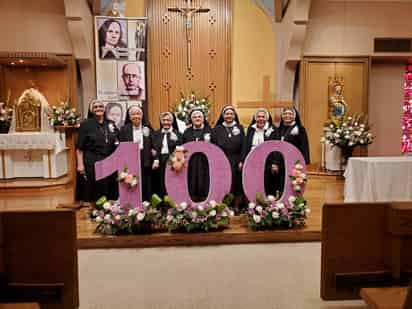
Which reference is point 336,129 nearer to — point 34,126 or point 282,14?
point 282,14

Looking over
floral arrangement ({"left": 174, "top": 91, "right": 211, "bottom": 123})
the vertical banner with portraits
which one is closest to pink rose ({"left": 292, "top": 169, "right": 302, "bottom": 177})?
floral arrangement ({"left": 174, "top": 91, "right": 211, "bottom": 123})

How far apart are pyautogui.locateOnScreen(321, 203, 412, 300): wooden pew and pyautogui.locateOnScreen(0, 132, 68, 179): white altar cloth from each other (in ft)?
16.6

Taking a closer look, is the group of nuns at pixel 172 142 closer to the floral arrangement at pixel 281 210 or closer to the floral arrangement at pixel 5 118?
the floral arrangement at pixel 281 210

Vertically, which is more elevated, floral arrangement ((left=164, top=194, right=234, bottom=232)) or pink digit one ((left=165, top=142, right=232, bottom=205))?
A: pink digit one ((left=165, top=142, right=232, bottom=205))

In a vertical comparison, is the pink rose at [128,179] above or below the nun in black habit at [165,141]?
below

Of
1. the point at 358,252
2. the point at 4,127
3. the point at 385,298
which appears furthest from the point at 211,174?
the point at 4,127

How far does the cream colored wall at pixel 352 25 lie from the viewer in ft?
23.6

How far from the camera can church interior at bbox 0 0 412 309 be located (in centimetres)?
212

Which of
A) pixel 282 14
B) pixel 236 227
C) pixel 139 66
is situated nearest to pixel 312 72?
pixel 282 14

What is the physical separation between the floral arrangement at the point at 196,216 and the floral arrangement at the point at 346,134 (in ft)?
12.5

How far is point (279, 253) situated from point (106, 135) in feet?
7.60

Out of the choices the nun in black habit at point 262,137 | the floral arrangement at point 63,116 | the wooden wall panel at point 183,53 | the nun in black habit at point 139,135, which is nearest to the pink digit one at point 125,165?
the nun in black habit at point 139,135

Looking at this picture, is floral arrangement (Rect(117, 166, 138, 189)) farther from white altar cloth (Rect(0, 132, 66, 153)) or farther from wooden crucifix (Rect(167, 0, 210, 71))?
wooden crucifix (Rect(167, 0, 210, 71))

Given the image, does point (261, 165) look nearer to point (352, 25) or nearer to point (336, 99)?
point (336, 99)
